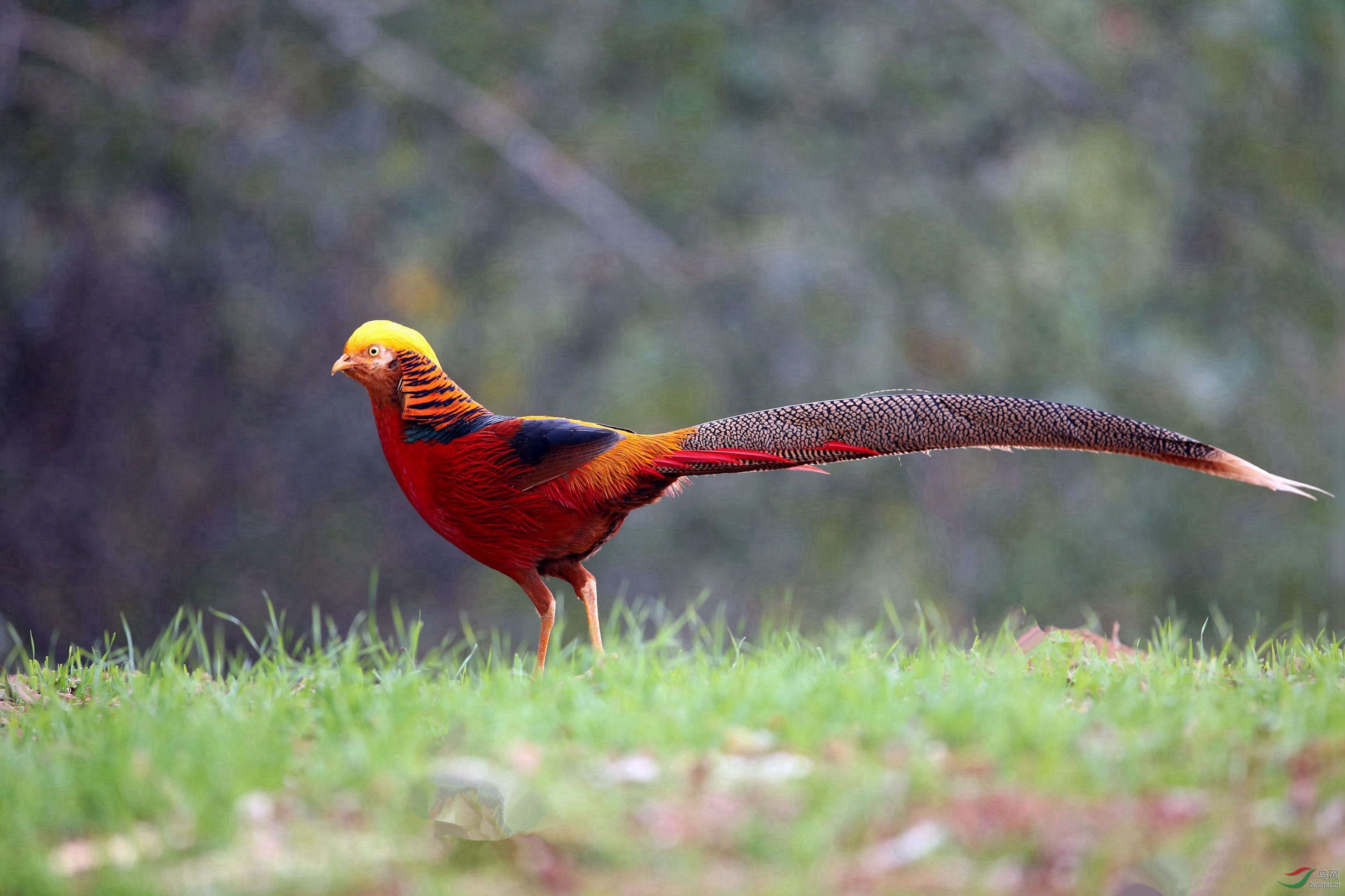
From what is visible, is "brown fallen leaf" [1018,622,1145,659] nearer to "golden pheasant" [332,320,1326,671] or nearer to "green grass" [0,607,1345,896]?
"green grass" [0,607,1345,896]

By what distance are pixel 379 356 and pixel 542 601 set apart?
85 centimetres

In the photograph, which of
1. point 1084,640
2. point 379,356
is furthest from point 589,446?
point 1084,640

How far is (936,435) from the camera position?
3.52 meters

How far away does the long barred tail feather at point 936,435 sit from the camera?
350cm

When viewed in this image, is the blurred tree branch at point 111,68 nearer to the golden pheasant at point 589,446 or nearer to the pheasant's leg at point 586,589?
the golden pheasant at point 589,446

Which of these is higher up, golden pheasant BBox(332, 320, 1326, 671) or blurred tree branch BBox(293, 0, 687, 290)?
blurred tree branch BBox(293, 0, 687, 290)

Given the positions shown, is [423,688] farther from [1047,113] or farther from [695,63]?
[1047,113]

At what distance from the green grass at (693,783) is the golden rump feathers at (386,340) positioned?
918 mm

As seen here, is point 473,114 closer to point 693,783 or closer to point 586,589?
point 586,589

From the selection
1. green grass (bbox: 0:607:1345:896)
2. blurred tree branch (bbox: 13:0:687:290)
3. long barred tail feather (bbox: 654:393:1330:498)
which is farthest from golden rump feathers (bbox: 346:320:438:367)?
blurred tree branch (bbox: 13:0:687:290)

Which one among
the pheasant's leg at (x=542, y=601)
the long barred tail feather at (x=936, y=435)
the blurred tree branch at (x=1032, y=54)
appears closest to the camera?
the long barred tail feather at (x=936, y=435)

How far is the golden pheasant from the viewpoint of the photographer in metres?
3.51

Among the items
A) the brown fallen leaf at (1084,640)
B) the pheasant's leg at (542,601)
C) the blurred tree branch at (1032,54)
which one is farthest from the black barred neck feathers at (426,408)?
the blurred tree branch at (1032,54)

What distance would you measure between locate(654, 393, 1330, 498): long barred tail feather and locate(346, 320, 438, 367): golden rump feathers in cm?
82
